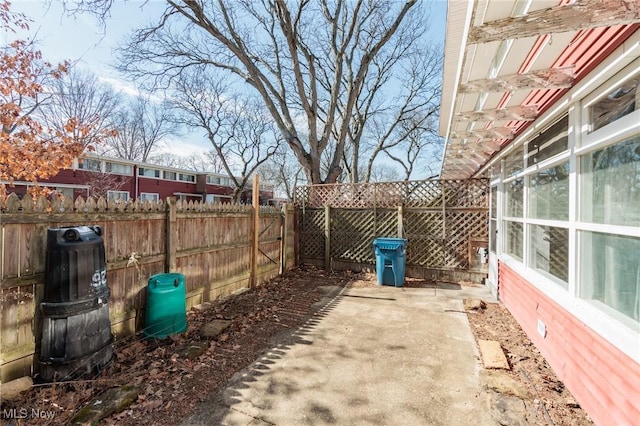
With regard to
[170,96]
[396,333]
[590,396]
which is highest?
[170,96]

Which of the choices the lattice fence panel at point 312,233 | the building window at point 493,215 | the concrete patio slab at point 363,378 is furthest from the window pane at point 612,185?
the lattice fence panel at point 312,233

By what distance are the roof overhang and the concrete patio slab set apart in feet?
8.58

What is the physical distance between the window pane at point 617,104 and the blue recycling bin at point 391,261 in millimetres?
4295

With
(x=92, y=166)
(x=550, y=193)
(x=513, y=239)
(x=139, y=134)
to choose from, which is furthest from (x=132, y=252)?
(x=139, y=134)

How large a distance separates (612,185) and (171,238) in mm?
4632

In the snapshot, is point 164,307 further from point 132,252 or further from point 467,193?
point 467,193

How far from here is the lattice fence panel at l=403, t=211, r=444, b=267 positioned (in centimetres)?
681

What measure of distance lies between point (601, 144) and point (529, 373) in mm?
2188

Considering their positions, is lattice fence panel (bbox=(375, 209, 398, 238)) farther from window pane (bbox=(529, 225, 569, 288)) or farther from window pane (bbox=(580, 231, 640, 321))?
window pane (bbox=(580, 231, 640, 321))

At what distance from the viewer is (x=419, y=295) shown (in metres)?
5.67

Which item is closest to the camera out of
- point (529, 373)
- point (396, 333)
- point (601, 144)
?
point (601, 144)

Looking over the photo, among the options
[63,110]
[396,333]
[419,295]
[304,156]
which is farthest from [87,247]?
[63,110]

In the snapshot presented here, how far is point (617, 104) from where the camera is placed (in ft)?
6.40

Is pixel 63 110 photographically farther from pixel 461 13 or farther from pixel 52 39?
pixel 461 13
